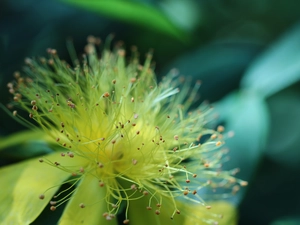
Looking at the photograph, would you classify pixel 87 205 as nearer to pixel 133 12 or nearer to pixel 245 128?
pixel 245 128

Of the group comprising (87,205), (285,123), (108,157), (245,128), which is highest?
(285,123)

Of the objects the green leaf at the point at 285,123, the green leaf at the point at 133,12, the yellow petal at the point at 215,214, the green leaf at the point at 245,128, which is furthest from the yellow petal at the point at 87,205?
the green leaf at the point at 285,123

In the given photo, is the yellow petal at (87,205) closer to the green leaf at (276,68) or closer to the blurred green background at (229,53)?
the blurred green background at (229,53)

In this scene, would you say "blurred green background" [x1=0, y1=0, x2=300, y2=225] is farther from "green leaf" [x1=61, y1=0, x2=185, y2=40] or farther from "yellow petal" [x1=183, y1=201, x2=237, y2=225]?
"yellow petal" [x1=183, y1=201, x2=237, y2=225]

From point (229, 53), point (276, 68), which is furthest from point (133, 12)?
point (276, 68)

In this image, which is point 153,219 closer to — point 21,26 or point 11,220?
point 11,220

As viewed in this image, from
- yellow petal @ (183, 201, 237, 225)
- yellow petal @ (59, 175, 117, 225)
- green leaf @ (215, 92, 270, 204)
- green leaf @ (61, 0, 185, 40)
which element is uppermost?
green leaf @ (61, 0, 185, 40)

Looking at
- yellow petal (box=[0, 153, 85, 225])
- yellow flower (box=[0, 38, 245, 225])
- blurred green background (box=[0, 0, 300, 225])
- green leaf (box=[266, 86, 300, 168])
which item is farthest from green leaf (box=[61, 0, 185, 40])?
yellow petal (box=[0, 153, 85, 225])
